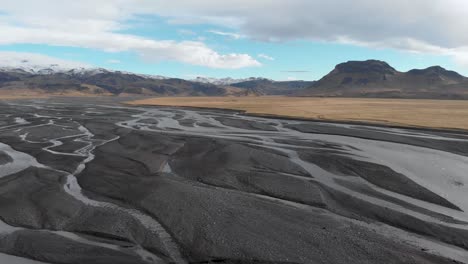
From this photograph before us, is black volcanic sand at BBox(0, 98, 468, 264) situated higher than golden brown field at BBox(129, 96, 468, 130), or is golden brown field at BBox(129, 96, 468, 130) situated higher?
golden brown field at BBox(129, 96, 468, 130)

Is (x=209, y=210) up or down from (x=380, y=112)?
down

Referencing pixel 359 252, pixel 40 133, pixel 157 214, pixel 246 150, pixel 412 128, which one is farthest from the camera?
pixel 412 128

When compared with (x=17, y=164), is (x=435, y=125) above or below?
above

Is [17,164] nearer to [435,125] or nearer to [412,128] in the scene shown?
[412,128]

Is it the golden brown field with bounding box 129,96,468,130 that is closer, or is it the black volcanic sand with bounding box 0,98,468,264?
the black volcanic sand with bounding box 0,98,468,264

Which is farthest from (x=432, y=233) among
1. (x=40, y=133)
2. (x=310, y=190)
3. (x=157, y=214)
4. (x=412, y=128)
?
(x=40, y=133)

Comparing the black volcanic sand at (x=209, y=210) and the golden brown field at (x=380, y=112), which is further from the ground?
the golden brown field at (x=380, y=112)

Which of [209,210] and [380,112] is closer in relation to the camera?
[209,210]

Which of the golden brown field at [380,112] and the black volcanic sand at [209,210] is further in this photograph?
the golden brown field at [380,112]
